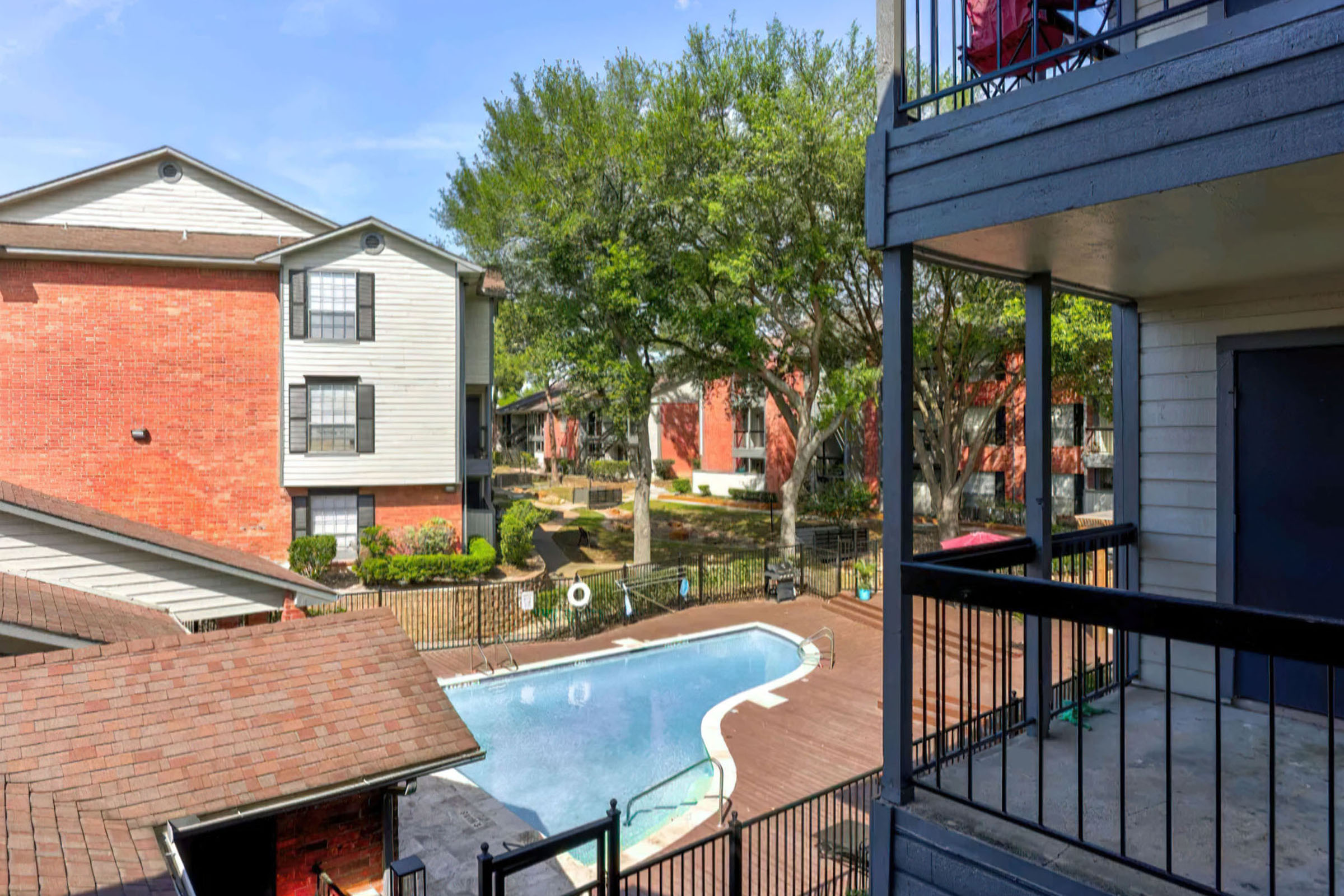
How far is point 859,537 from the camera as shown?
25.4 metres

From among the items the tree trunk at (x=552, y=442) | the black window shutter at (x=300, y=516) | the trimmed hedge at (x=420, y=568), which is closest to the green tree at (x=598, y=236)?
the trimmed hedge at (x=420, y=568)

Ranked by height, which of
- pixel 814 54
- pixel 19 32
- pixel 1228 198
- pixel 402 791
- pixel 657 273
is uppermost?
pixel 814 54

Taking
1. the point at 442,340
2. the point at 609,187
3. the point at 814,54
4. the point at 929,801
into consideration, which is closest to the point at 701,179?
the point at 609,187

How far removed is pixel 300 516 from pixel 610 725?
34.0 feet

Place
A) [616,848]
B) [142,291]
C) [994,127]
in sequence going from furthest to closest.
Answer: [142,291]
[616,848]
[994,127]

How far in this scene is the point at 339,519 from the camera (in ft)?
62.2

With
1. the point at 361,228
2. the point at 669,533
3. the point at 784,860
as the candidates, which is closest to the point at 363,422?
the point at 361,228

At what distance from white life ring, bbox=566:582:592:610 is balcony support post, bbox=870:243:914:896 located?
12.9 metres

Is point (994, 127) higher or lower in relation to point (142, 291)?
lower

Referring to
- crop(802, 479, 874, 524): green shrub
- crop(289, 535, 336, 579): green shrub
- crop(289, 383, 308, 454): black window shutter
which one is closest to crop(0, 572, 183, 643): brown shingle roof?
crop(289, 535, 336, 579): green shrub

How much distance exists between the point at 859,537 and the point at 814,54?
14544 mm

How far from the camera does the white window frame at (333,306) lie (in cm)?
1856

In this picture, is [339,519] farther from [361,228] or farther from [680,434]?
[680,434]

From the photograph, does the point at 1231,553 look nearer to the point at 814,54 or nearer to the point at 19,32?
the point at 814,54
